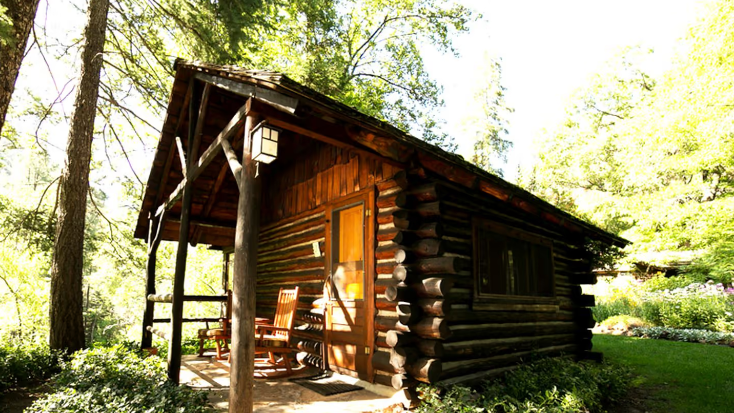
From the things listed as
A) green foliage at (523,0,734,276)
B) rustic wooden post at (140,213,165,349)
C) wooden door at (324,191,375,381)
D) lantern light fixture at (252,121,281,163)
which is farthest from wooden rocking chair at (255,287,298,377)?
green foliage at (523,0,734,276)

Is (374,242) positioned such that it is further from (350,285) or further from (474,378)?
(474,378)

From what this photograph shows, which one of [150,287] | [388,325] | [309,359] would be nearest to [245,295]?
[388,325]

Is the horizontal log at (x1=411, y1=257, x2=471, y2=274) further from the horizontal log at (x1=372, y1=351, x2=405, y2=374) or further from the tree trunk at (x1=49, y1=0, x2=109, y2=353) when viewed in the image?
the tree trunk at (x1=49, y1=0, x2=109, y2=353)

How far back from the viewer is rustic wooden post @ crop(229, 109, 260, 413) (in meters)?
3.60

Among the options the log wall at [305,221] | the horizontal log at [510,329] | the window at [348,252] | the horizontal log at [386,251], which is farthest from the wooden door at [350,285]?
the horizontal log at [510,329]

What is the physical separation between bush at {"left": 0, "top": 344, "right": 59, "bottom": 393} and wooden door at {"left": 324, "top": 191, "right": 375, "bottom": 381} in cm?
477

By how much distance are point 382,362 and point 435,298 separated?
104cm

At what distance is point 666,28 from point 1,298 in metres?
30.8

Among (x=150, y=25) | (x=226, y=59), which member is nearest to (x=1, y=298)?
(x=150, y=25)

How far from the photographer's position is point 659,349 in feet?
31.1

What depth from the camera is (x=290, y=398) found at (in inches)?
194

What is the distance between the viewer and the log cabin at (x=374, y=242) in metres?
4.27

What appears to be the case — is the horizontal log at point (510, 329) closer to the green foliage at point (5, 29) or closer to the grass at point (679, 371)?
the grass at point (679, 371)

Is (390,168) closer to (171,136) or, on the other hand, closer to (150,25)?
(171,136)
